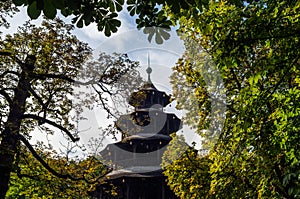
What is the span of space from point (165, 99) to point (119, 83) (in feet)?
46.5

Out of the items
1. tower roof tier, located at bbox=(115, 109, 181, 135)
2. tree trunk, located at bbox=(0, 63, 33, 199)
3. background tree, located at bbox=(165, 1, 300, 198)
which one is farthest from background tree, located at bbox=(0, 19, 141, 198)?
tower roof tier, located at bbox=(115, 109, 181, 135)

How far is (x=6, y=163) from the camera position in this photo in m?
8.43

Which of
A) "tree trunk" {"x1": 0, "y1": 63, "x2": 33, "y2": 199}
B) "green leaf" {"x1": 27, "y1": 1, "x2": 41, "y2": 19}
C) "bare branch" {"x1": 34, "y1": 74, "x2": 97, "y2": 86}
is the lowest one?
"green leaf" {"x1": 27, "y1": 1, "x2": 41, "y2": 19}

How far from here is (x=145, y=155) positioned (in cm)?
2291

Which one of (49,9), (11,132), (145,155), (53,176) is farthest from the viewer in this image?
(145,155)

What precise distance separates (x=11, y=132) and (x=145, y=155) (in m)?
15.2

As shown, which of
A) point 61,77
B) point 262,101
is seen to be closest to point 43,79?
point 61,77

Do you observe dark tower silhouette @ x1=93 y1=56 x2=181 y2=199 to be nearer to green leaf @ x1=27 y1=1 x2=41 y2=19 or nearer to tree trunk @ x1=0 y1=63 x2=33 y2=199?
tree trunk @ x1=0 y1=63 x2=33 y2=199

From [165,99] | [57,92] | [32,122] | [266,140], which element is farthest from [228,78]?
[165,99]

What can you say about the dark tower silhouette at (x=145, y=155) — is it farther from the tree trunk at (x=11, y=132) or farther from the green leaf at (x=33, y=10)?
the green leaf at (x=33, y=10)

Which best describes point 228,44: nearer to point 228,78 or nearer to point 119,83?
point 228,78

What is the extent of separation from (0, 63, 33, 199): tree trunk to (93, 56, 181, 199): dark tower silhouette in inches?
440

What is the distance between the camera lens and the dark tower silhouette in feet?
70.9

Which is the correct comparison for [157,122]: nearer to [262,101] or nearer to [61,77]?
[61,77]
